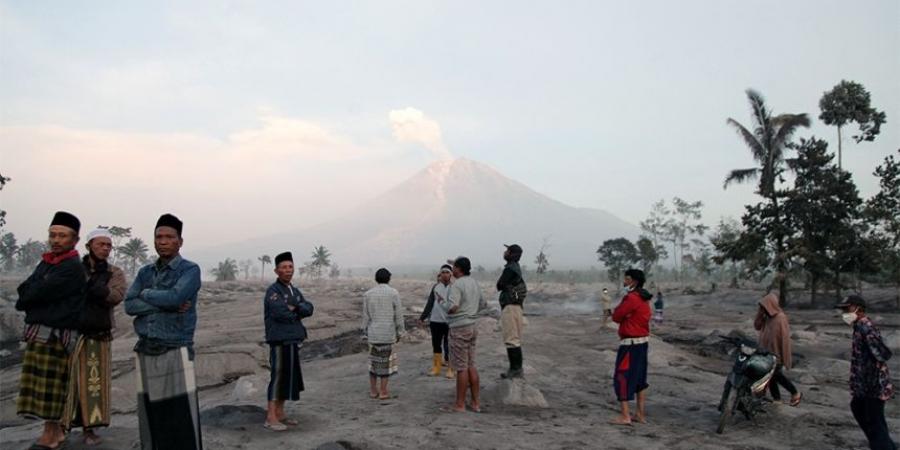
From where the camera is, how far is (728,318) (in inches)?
885

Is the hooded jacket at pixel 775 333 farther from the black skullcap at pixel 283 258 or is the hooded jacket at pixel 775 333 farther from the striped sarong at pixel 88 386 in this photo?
the striped sarong at pixel 88 386

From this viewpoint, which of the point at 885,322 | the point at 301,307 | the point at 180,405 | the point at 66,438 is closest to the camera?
the point at 180,405

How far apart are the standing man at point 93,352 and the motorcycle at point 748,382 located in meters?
6.05

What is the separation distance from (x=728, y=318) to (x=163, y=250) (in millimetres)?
23018

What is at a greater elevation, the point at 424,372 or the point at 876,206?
the point at 876,206

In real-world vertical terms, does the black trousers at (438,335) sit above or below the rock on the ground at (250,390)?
above

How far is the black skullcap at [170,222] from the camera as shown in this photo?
4.01 meters

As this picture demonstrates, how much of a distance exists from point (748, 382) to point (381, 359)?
4326 millimetres

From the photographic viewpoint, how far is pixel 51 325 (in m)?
4.20

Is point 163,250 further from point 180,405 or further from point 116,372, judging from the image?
point 116,372

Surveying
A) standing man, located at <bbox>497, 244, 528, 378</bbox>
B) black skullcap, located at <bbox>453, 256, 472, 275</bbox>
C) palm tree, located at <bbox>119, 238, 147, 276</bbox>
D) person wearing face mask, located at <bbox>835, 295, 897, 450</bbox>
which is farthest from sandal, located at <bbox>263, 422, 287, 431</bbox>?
palm tree, located at <bbox>119, 238, 147, 276</bbox>

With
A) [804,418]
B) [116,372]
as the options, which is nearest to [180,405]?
[804,418]

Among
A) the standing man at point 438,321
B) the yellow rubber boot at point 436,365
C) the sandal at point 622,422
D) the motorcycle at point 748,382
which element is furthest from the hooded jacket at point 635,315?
the yellow rubber boot at point 436,365

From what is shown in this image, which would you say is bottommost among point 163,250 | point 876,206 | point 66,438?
point 66,438
